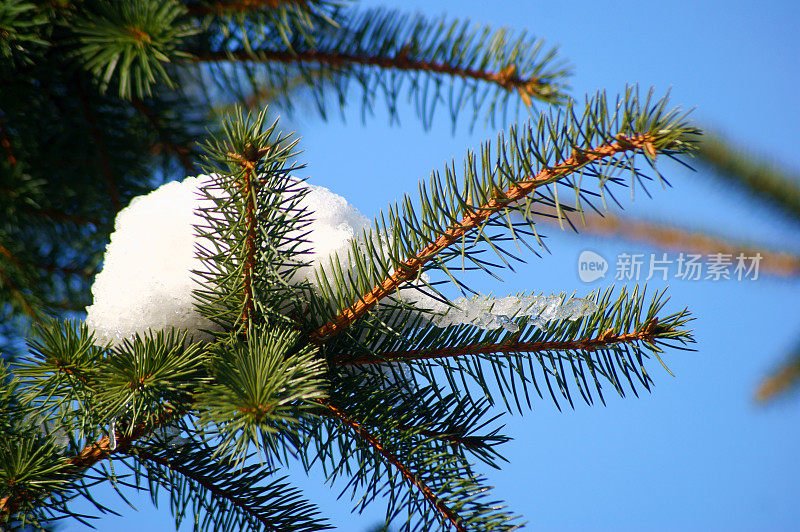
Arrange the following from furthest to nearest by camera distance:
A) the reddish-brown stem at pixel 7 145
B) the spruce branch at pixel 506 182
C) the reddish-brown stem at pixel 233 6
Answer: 1. the reddish-brown stem at pixel 7 145
2. the reddish-brown stem at pixel 233 6
3. the spruce branch at pixel 506 182

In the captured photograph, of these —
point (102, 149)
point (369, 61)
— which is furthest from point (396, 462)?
point (102, 149)

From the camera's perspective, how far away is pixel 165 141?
691mm

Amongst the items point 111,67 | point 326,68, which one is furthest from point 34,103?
point 326,68

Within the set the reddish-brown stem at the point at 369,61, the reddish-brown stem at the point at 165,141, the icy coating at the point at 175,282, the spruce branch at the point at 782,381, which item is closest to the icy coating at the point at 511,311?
the icy coating at the point at 175,282

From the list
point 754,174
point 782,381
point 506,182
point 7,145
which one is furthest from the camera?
point 782,381

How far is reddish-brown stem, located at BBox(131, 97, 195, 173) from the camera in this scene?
2.20ft

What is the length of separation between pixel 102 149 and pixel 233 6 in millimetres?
235

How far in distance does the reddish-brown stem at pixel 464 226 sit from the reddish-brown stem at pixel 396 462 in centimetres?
5

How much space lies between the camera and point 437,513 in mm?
358

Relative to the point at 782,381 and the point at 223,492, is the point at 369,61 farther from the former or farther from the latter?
the point at 782,381

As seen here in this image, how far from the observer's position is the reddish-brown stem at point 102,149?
659 mm

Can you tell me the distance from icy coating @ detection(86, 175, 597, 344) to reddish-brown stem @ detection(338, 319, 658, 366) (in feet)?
0.04

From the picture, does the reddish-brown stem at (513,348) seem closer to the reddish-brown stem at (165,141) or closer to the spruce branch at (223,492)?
the spruce branch at (223,492)

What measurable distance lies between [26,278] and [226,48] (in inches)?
14.4
